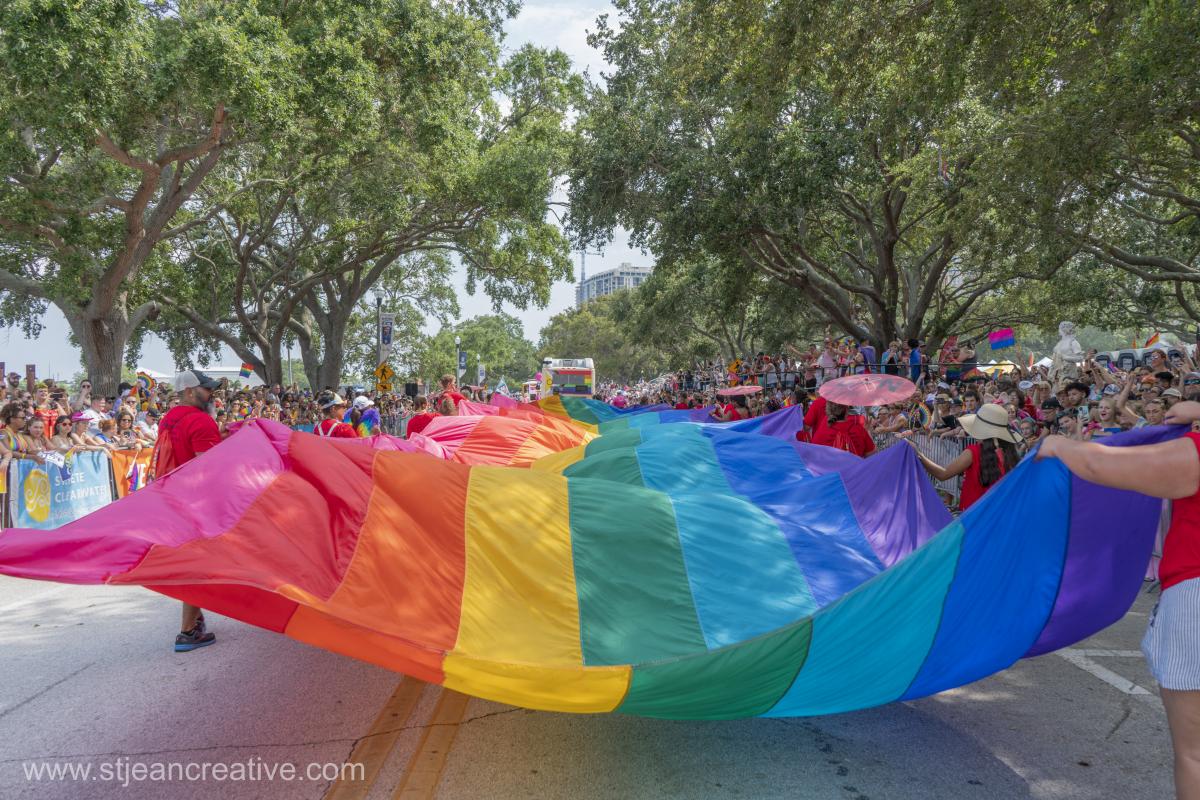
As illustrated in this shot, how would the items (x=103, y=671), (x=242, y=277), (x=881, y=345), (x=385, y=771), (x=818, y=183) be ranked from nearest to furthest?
(x=385, y=771)
(x=103, y=671)
(x=818, y=183)
(x=881, y=345)
(x=242, y=277)

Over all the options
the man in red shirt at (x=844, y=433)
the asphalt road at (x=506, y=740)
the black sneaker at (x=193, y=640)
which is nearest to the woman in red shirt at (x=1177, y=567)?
the asphalt road at (x=506, y=740)

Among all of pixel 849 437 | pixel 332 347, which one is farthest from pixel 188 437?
pixel 332 347

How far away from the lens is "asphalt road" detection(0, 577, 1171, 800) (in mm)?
3707

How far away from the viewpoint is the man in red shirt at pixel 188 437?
18.7 feet

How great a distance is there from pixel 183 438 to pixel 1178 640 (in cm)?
597

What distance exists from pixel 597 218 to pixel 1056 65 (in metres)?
11.7

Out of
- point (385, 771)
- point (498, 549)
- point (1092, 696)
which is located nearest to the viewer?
point (385, 771)

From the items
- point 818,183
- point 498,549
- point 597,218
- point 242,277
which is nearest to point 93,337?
point 242,277

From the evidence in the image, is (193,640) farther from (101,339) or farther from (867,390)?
(101,339)

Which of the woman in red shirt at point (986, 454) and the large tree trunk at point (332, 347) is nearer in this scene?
the woman in red shirt at point (986, 454)

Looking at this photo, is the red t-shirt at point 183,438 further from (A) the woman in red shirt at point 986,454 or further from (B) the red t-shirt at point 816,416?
(B) the red t-shirt at point 816,416

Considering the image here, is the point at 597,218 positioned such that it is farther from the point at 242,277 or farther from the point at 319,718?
the point at 319,718

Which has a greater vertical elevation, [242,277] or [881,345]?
[242,277]

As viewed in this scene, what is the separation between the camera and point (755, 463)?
23.3ft
